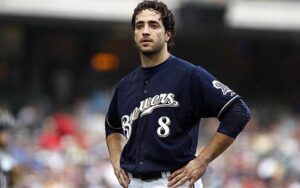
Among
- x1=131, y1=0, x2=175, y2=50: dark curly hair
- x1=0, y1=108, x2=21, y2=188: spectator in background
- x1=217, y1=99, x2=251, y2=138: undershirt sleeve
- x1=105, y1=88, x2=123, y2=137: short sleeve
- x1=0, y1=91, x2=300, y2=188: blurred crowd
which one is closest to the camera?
x1=217, y1=99, x2=251, y2=138: undershirt sleeve

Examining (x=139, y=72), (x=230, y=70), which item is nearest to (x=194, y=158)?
(x=139, y=72)

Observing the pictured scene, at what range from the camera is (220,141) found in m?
5.74

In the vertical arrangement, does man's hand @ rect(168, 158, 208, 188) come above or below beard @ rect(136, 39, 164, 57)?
below

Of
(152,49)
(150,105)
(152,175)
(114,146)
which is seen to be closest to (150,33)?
(152,49)

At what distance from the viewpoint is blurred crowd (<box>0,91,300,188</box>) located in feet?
41.7

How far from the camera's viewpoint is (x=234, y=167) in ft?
44.3

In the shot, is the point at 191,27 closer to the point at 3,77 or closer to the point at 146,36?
the point at 3,77

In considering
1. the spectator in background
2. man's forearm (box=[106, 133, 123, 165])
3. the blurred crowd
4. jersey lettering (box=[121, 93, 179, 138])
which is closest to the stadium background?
the blurred crowd

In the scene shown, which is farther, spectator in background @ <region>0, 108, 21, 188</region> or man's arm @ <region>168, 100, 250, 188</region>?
spectator in background @ <region>0, 108, 21, 188</region>

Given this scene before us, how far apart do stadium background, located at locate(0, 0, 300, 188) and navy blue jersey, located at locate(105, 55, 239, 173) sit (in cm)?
906

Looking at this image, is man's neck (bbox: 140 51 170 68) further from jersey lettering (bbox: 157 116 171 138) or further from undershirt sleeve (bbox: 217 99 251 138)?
undershirt sleeve (bbox: 217 99 251 138)

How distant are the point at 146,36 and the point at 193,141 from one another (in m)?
0.70

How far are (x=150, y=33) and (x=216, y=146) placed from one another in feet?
2.56

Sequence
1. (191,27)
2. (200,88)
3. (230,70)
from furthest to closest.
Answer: (230,70)
(191,27)
(200,88)
